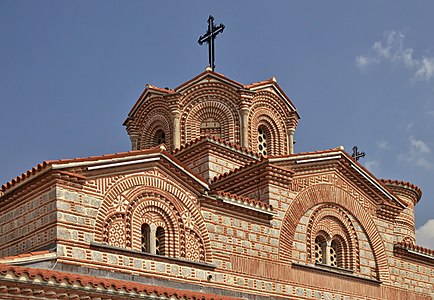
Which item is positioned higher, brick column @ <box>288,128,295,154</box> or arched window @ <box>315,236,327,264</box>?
brick column @ <box>288,128,295,154</box>

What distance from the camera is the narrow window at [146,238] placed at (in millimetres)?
15602

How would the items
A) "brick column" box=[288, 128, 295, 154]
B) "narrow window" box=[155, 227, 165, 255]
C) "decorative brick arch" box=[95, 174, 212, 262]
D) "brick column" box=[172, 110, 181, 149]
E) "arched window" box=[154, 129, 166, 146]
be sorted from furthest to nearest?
1. "brick column" box=[288, 128, 295, 154]
2. "arched window" box=[154, 129, 166, 146]
3. "brick column" box=[172, 110, 181, 149]
4. "narrow window" box=[155, 227, 165, 255]
5. "decorative brick arch" box=[95, 174, 212, 262]

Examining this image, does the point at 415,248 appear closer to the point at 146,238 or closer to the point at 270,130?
the point at 270,130

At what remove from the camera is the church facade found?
14.3 meters

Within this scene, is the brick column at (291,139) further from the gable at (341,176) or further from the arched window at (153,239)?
the arched window at (153,239)

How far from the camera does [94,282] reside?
13.3m

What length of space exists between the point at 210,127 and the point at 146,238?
305 inches

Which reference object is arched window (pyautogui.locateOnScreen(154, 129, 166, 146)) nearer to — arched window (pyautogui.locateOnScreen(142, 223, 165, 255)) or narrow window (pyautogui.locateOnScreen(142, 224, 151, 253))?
arched window (pyautogui.locateOnScreen(142, 223, 165, 255))

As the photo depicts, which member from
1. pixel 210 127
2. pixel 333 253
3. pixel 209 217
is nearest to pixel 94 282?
pixel 209 217

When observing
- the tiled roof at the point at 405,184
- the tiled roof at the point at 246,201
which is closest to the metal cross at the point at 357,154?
the tiled roof at the point at 405,184

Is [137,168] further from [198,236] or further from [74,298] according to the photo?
[74,298]

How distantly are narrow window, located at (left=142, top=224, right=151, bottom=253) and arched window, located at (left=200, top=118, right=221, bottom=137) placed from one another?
7.44m

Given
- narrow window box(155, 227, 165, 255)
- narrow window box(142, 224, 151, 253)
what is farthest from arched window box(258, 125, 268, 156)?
narrow window box(142, 224, 151, 253)

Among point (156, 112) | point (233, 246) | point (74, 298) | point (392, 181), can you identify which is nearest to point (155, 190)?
point (233, 246)
